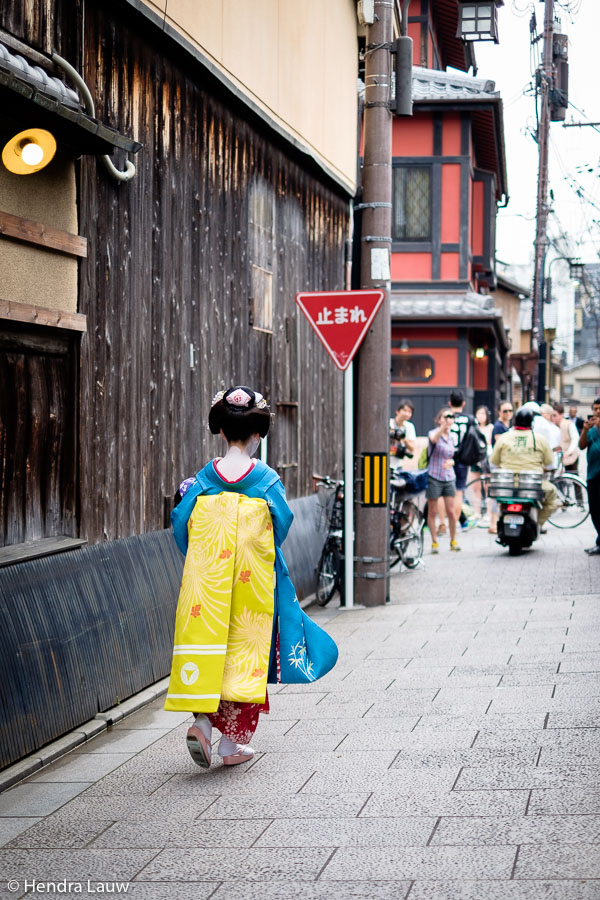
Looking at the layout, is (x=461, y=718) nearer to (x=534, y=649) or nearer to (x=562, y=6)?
(x=534, y=649)

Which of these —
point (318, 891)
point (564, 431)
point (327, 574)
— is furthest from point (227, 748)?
point (564, 431)

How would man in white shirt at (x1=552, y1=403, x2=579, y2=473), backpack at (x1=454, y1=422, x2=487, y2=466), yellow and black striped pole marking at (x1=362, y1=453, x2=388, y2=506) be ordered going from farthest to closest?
man in white shirt at (x1=552, y1=403, x2=579, y2=473)
backpack at (x1=454, y1=422, x2=487, y2=466)
yellow and black striped pole marking at (x1=362, y1=453, x2=388, y2=506)

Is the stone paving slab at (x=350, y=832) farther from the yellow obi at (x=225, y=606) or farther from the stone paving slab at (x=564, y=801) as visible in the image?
the yellow obi at (x=225, y=606)

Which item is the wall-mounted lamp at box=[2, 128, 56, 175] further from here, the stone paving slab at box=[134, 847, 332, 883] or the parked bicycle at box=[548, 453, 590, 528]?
the parked bicycle at box=[548, 453, 590, 528]

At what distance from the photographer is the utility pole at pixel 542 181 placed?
2756 centimetres

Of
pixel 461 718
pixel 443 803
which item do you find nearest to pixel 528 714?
pixel 461 718

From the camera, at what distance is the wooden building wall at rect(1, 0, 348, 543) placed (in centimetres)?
693

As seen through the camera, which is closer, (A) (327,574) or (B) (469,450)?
(A) (327,574)

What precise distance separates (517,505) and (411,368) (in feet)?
37.1

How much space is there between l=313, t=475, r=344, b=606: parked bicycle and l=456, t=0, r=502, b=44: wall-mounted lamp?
329 inches

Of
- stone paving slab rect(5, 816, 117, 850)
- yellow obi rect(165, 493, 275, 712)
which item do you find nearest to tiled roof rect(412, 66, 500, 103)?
yellow obi rect(165, 493, 275, 712)

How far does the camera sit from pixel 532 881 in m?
3.86

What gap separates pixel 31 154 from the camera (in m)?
5.80

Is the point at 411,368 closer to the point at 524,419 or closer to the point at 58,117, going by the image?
the point at 524,419
